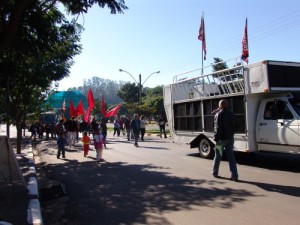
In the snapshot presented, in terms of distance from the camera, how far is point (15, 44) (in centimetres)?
1112

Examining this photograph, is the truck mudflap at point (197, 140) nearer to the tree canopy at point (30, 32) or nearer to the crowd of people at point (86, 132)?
the crowd of people at point (86, 132)

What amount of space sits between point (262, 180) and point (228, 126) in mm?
1462

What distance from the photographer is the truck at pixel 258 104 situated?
34.3ft

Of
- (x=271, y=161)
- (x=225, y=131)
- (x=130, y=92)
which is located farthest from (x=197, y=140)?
(x=130, y=92)

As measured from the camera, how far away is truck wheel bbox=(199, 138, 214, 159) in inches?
516

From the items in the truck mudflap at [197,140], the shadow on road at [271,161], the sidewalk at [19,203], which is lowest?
the sidewalk at [19,203]

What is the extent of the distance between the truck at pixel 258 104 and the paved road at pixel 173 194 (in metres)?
0.78

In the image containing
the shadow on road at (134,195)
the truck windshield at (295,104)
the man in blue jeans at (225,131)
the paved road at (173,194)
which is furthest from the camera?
the truck windshield at (295,104)

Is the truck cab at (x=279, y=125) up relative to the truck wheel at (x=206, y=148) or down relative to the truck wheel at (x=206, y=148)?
up

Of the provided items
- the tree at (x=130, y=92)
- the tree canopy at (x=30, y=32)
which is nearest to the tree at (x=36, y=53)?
the tree canopy at (x=30, y=32)

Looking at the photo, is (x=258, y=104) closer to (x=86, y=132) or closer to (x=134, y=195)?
(x=134, y=195)

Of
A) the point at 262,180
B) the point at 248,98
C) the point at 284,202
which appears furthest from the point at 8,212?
the point at 248,98

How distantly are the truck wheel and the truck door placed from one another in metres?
2.24

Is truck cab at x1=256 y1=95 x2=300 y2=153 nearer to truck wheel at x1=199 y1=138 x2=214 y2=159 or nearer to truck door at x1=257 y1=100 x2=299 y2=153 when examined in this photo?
truck door at x1=257 y1=100 x2=299 y2=153
